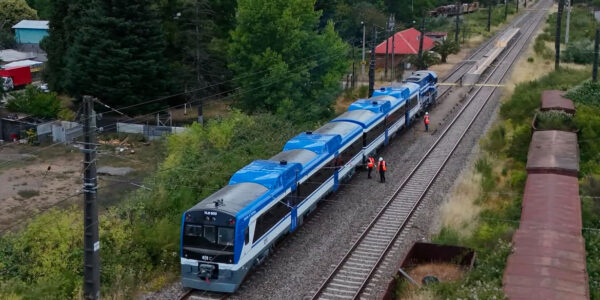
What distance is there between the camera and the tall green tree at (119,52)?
49062 millimetres

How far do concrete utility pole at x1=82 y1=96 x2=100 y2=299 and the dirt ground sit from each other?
10.1m

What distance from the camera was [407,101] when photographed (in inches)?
1618

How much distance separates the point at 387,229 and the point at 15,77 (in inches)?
2296

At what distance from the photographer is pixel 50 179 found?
38.2m

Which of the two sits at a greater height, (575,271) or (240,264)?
(575,271)

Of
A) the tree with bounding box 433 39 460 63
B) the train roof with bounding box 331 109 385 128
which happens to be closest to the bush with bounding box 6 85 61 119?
the train roof with bounding box 331 109 385 128

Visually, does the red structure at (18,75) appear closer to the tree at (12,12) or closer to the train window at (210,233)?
the tree at (12,12)

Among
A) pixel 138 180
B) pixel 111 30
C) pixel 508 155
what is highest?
pixel 111 30

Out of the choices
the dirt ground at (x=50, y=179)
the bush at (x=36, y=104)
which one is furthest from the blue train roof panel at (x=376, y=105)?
the bush at (x=36, y=104)

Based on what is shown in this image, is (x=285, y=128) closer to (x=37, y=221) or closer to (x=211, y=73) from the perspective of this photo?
(x=211, y=73)

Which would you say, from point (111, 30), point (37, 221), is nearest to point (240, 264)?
point (37, 221)

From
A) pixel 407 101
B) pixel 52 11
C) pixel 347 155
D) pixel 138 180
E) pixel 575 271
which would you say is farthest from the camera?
pixel 52 11

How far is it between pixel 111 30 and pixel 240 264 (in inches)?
1370

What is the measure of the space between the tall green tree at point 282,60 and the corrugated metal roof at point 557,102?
52.0 ft
